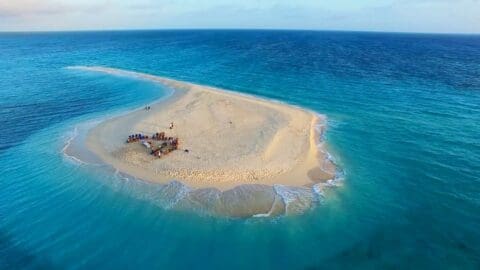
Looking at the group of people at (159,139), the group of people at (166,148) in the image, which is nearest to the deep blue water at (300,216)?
the group of people at (166,148)

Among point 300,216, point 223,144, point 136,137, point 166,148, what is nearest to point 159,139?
point 136,137

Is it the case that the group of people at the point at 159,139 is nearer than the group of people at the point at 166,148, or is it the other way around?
the group of people at the point at 166,148

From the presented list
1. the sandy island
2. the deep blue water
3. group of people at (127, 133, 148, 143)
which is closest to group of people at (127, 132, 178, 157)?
group of people at (127, 133, 148, 143)

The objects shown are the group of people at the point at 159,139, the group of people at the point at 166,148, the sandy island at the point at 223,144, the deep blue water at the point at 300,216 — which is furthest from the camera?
the group of people at the point at 159,139

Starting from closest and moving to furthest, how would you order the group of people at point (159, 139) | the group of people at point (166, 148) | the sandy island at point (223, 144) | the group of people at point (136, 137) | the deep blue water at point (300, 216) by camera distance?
the deep blue water at point (300, 216)
the sandy island at point (223, 144)
the group of people at point (166, 148)
the group of people at point (159, 139)
the group of people at point (136, 137)

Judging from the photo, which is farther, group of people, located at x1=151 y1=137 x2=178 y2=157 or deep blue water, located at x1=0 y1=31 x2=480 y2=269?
group of people, located at x1=151 y1=137 x2=178 y2=157

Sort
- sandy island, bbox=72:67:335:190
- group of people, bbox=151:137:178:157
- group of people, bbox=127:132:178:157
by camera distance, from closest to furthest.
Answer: sandy island, bbox=72:67:335:190
group of people, bbox=151:137:178:157
group of people, bbox=127:132:178:157

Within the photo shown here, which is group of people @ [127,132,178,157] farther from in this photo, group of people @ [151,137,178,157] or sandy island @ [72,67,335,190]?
sandy island @ [72,67,335,190]

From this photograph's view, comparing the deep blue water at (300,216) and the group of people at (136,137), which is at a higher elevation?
the group of people at (136,137)

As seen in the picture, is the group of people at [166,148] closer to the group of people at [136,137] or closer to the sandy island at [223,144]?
the sandy island at [223,144]

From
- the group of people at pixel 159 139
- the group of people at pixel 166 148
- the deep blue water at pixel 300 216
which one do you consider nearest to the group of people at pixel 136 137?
the group of people at pixel 159 139
